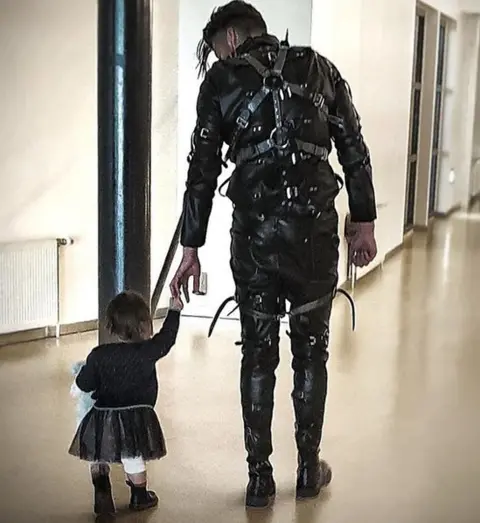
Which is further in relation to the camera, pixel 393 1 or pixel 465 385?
pixel 393 1

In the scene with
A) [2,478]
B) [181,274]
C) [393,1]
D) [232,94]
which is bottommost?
[2,478]

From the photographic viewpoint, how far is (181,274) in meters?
2.79

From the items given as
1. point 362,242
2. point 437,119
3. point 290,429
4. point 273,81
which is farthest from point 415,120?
point 273,81

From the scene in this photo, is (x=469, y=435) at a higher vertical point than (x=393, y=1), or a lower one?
lower

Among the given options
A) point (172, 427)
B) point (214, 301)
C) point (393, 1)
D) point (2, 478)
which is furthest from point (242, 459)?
point (393, 1)

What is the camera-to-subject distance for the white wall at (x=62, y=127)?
475cm

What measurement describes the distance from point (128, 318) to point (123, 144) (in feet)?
2.99

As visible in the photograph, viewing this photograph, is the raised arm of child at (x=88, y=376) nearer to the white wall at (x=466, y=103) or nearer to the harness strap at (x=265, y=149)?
the harness strap at (x=265, y=149)

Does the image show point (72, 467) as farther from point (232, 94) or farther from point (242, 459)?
point (232, 94)

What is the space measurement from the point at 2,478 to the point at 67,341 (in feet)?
6.31

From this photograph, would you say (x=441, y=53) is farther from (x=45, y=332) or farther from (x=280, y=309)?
(x=280, y=309)

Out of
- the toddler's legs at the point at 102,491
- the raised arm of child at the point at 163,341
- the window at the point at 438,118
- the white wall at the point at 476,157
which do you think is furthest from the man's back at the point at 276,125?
the white wall at the point at 476,157

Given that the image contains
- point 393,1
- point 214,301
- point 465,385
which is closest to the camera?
point 465,385

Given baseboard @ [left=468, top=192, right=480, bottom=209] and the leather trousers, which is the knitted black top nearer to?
the leather trousers
